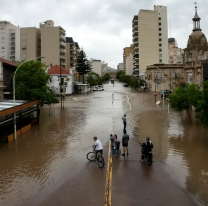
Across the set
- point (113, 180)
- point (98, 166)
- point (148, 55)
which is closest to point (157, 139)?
point (98, 166)

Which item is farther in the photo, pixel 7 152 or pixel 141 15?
pixel 141 15

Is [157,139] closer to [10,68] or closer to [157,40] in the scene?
[10,68]

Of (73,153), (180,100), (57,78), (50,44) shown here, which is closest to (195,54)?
(180,100)

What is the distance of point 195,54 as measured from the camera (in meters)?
39.4

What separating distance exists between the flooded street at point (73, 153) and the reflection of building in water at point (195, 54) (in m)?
15.9

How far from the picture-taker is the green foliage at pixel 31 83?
75.6 feet

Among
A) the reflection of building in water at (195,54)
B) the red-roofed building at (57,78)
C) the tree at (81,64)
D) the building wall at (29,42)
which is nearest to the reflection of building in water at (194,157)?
the reflection of building in water at (195,54)

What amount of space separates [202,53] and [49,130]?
97.6 ft

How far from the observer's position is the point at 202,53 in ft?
126

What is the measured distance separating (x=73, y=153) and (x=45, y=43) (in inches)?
2390

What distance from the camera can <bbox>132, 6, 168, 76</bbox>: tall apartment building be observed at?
79.9 metres

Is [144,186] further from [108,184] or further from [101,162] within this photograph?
[101,162]

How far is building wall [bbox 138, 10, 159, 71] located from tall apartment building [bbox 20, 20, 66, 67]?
2684 centimetres

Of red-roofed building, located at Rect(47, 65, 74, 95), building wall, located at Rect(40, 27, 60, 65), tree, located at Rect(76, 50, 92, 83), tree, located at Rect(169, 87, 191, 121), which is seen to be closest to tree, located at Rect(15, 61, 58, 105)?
tree, located at Rect(169, 87, 191, 121)
